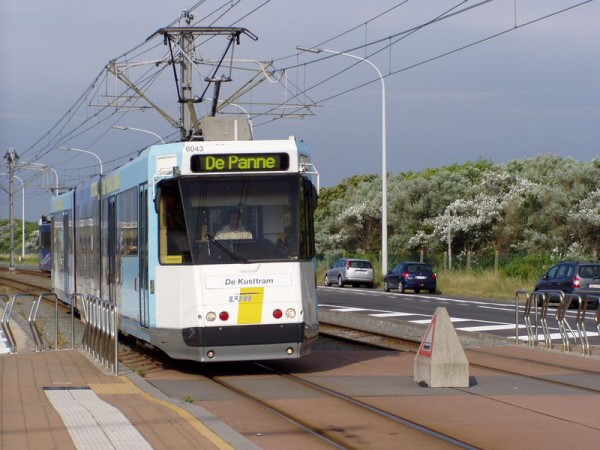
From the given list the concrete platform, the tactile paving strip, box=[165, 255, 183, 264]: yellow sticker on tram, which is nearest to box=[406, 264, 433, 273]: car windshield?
the concrete platform

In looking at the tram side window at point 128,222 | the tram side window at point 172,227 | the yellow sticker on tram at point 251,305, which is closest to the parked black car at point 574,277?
the tram side window at point 128,222

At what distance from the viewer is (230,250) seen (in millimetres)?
14875

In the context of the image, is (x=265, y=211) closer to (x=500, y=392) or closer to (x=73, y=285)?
(x=500, y=392)

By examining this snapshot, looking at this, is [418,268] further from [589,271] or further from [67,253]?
[67,253]

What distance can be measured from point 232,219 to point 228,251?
0.45 m

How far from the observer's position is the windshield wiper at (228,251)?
14859mm

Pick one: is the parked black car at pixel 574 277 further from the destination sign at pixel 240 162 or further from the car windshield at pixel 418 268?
the destination sign at pixel 240 162

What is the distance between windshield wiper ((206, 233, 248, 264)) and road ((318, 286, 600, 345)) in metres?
9.15

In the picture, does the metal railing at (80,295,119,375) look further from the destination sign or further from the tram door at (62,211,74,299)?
the tram door at (62,211,74,299)

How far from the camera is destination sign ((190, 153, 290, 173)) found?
1508 cm

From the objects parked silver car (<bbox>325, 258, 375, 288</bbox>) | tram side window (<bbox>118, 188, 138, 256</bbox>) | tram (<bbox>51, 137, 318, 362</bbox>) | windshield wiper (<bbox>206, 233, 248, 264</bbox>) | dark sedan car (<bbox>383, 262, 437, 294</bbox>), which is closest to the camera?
tram (<bbox>51, 137, 318, 362</bbox>)

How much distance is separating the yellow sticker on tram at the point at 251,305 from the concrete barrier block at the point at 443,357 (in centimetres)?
226

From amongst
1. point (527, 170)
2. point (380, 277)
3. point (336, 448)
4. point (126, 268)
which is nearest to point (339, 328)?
point (126, 268)

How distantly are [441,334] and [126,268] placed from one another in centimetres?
607
